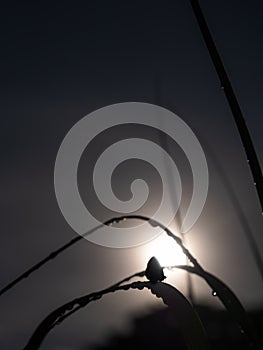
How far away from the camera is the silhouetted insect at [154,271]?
622mm

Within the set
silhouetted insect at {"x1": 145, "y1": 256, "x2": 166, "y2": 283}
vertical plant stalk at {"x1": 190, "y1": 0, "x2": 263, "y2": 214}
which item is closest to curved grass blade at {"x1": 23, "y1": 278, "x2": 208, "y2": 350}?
silhouetted insect at {"x1": 145, "y1": 256, "x2": 166, "y2": 283}

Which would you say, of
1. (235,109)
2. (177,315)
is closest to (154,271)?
(177,315)

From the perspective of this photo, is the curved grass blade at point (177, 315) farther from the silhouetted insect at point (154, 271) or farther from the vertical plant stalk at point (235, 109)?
the vertical plant stalk at point (235, 109)

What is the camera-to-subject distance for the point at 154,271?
24.7 inches

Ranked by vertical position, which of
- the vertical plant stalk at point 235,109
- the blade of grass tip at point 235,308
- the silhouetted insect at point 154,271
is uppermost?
the vertical plant stalk at point 235,109

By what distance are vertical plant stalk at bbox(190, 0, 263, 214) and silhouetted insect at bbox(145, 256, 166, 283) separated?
0.14m

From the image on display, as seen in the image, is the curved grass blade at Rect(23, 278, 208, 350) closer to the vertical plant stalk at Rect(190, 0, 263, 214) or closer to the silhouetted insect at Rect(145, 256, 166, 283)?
the silhouetted insect at Rect(145, 256, 166, 283)

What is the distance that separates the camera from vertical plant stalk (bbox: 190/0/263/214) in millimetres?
548

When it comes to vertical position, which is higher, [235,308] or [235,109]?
[235,109]

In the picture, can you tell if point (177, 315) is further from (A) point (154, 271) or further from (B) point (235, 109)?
(B) point (235, 109)

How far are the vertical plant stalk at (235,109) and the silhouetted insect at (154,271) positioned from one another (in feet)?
0.45

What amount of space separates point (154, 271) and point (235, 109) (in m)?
0.17

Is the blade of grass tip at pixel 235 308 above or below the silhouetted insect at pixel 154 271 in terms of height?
below

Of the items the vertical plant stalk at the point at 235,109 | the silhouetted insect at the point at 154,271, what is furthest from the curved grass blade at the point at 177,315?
the vertical plant stalk at the point at 235,109
